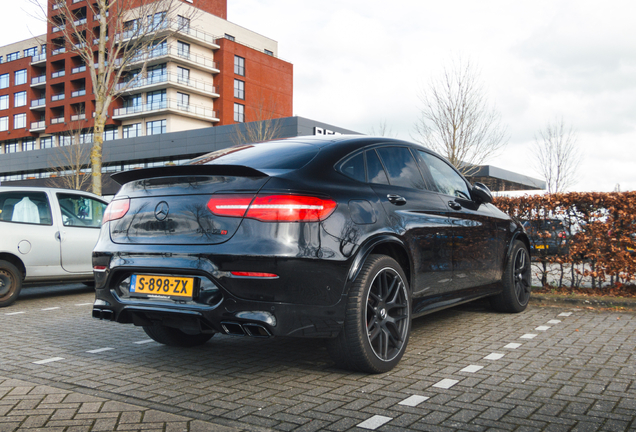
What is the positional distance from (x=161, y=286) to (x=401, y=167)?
86.5 inches

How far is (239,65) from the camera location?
60.9 m

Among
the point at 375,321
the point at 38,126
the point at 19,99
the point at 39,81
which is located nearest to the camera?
the point at 375,321

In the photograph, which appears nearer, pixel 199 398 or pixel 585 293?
pixel 199 398

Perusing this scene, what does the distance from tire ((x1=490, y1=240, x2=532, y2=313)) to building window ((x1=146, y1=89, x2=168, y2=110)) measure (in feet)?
170

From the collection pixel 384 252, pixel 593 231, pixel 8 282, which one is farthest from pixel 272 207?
pixel 8 282

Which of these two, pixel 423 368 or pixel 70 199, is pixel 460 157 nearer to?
pixel 70 199

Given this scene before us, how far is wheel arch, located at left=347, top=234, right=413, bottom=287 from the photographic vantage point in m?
3.69

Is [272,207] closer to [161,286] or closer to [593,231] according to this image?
[161,286]

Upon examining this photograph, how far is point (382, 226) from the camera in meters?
3.98

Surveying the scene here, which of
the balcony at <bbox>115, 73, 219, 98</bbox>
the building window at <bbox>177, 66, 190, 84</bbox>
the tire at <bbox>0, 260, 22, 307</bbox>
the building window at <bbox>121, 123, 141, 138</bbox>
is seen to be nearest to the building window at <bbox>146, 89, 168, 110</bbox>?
the balcony at <bbox>115, 73, 219, 98</bbox>

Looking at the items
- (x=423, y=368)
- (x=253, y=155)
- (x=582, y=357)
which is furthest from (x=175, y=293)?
(x=582, y=357)

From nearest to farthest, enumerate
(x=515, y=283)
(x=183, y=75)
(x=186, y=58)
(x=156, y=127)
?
(x=515, y=283) < (x=186, y=58) < (x=183, y=75) < (x=156, y=127)

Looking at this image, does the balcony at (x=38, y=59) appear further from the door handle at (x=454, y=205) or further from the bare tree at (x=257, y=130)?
the door handle at (x=454, y=205)

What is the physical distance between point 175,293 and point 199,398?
0.67 meters
